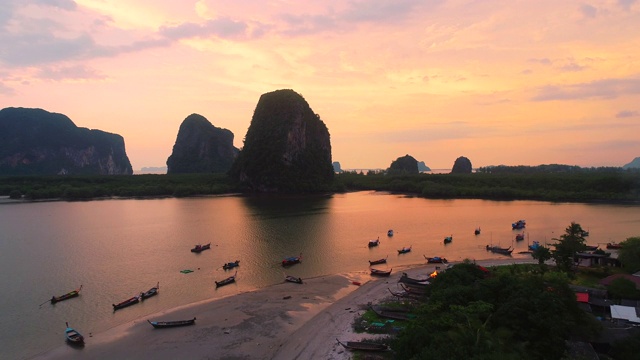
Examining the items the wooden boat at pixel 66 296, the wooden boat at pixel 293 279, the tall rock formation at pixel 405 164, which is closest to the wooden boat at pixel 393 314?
the wooden boat at pixel 293 279

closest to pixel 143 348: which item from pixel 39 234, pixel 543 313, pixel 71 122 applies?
pixel 543 313

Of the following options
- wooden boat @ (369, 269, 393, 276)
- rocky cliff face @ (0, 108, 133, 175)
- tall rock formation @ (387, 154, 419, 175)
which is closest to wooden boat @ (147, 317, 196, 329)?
wooden boat @ (369, 269, 393, 276)

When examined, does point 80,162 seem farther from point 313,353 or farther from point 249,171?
point 313,353

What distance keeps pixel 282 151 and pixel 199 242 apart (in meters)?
55.6

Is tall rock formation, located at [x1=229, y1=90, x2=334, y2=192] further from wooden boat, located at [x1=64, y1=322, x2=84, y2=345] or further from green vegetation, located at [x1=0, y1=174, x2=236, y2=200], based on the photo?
wooden boat, located at [x1=64, y1=322, x2=84, y2=345]

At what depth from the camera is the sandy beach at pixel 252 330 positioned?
1759 cm

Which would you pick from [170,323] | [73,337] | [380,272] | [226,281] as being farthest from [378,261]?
[73,337]

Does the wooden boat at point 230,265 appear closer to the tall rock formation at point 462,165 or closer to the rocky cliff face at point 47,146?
the tall rock formation at point 462,165

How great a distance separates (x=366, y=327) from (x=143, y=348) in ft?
33.1

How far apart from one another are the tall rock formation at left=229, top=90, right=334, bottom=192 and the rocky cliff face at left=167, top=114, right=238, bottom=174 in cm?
4102

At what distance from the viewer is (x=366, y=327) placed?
18.7 meters

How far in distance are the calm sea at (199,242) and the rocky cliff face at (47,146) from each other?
258 ft

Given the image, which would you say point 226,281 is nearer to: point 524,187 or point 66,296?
point 66,296

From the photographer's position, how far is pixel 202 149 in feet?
469
